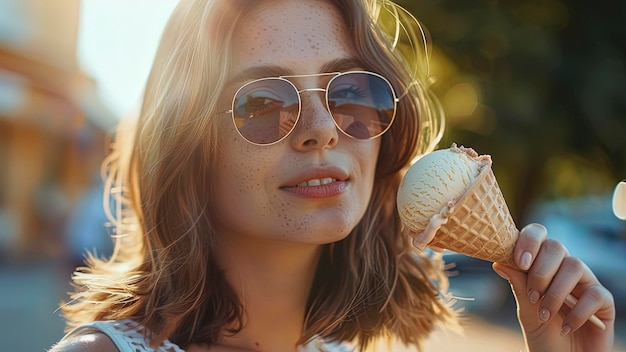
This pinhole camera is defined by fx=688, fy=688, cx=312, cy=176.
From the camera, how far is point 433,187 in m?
1.90

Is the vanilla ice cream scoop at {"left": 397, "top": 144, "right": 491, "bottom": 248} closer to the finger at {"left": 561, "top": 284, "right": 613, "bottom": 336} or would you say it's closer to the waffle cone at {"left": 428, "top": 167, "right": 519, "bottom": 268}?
the waffle cone at {"left": 428, "top": 167, "right": 519, "bottom": 268}

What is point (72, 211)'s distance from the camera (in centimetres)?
1636

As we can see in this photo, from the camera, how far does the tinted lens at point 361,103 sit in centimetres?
215

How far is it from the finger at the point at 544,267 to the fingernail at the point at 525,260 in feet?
0.13

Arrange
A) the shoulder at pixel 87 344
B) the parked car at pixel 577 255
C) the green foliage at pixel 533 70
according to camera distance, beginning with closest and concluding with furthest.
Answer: the shoulder at pixel 87 344
the green foliage at pixel 533 70
the parked car at pixel 577 255

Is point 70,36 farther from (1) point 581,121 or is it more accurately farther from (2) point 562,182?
(1) point 581,121

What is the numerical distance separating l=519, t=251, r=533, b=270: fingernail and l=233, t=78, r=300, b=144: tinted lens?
2.60ft

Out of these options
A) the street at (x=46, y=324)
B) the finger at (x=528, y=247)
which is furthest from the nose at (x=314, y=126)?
the street at (x=46, y=324)

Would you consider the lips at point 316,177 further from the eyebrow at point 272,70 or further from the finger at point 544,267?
the finger at point 544,267

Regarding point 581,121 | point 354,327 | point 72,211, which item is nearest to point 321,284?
point 354,327

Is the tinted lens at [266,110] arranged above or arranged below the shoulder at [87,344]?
above

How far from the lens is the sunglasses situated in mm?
2094

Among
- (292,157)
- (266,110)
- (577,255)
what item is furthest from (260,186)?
(577,255)

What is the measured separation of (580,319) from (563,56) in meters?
5.05
